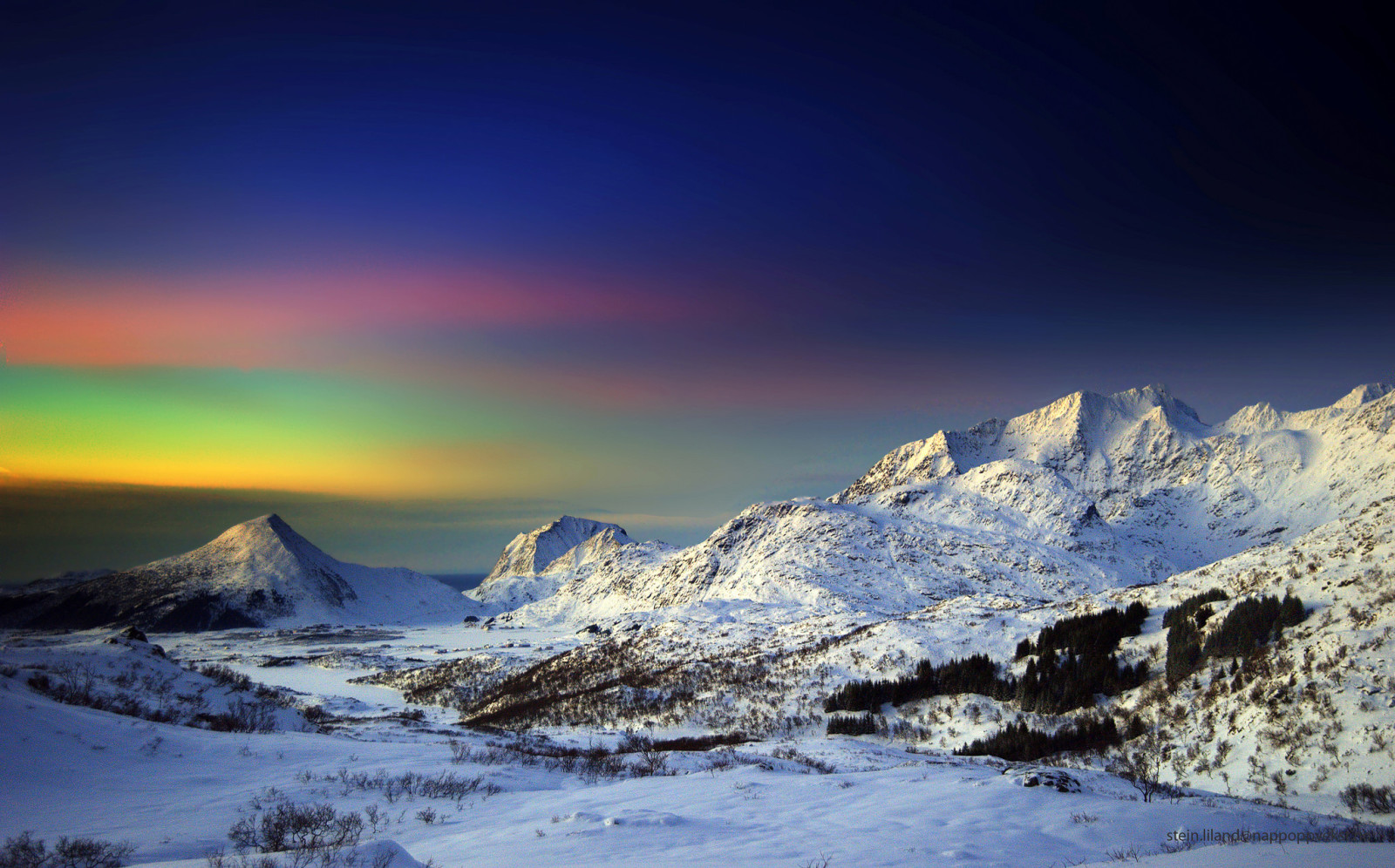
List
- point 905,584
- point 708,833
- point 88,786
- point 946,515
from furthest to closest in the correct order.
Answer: point 946,515 < point 905,584 < point 88,786 < point 708,833

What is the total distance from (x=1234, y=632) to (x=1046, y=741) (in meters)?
7.82

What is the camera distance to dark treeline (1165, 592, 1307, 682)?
21406 mm

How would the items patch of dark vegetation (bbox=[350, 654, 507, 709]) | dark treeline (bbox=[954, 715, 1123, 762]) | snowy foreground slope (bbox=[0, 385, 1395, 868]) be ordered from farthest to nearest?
patch of dark vegetation (bbox=[350, 654, 507, 709])
dark treeline (bbox=[954, 715, 1123, 762])
snowy foreground slope (bbox=[0, 385, 1395, 868])

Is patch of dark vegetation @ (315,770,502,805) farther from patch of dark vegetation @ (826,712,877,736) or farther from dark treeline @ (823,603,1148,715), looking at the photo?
dark treeline @ (823,603,1148,715)

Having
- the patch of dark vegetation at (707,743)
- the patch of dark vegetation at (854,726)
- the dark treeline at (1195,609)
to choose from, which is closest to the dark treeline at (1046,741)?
the dark treeline at (1195,609)

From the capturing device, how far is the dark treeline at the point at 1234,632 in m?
21.4

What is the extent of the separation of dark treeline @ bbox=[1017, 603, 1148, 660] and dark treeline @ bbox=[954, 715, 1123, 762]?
5.57 metres

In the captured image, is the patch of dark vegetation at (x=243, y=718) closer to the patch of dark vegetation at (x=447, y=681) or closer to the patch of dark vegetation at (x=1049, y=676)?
the patch of dark vegetation at (x=1049, y=676)

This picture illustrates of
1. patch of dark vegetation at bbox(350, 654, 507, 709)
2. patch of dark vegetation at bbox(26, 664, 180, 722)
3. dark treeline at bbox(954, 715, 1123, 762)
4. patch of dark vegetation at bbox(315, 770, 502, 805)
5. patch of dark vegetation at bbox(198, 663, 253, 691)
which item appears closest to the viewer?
patch of dark vegetation at bbox(315, 770, 502, 805)

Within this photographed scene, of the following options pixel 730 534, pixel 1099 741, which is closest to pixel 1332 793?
pixel 1099 741

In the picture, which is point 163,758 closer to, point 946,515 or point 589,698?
point 589,698

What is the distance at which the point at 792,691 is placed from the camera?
145 feet

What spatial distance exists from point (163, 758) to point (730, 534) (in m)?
153

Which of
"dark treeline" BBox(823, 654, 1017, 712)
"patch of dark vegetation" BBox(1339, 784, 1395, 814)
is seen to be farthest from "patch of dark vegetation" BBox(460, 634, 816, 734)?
"patch of dark vegetation" BBox(1339, 784, 1395, 814)
